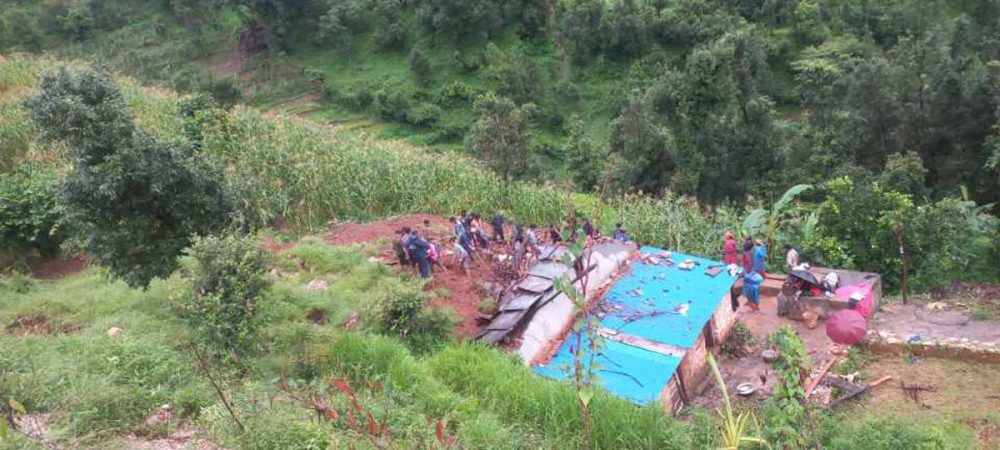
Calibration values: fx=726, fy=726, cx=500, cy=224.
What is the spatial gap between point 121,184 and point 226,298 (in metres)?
2.08

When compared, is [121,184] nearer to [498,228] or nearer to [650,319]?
[498,228]

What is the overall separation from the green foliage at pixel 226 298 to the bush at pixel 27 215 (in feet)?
21.1

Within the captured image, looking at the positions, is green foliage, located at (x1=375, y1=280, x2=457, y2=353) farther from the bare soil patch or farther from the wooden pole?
the bare soil patch

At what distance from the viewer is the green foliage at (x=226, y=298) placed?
684 centimetres

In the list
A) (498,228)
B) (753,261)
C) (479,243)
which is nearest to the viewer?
(753,261)

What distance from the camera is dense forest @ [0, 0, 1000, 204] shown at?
1559cm

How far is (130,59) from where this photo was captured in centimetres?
3416

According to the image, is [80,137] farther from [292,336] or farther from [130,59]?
[130,59]

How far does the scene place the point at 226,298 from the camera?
23.2ft

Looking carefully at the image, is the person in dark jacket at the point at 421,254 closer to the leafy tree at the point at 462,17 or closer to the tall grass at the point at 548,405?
the tall grass at the point at 548,405

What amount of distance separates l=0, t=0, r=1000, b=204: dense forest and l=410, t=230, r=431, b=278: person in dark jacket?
8175 mm

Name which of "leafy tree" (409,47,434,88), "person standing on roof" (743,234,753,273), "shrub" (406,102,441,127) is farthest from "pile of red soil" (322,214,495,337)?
"leafy tree" (409,47,434,88)

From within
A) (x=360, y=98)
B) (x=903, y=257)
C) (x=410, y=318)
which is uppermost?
(x=410, y=318)

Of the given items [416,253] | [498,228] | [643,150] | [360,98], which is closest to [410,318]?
[416,253]
